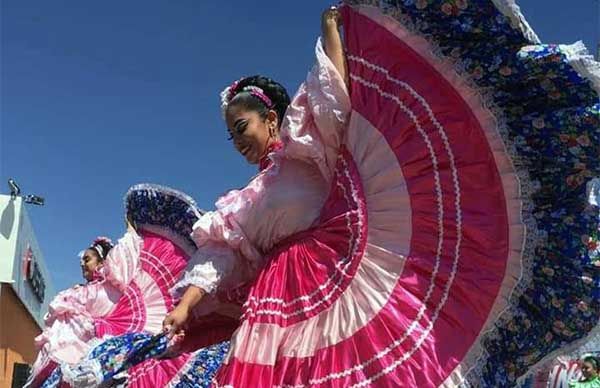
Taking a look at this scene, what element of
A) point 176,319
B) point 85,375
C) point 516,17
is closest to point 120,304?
point 85,375

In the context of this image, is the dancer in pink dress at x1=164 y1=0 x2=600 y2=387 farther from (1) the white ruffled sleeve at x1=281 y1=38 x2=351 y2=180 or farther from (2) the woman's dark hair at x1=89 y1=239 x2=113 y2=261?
(2) the woman's dark hair at x1=89 y1=239 x2=113 y2=261

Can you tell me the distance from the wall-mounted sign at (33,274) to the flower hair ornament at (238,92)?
13.6m

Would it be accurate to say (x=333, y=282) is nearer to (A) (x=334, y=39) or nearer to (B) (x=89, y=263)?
(A) (x=334, y=39)

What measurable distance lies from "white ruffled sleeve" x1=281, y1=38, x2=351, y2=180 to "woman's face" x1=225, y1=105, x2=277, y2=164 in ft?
0.86

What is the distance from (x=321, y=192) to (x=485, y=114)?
21.1 inches

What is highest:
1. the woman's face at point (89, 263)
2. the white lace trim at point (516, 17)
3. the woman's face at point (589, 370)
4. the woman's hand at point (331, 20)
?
the woman's face at point (89, 263)

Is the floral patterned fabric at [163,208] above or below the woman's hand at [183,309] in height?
above

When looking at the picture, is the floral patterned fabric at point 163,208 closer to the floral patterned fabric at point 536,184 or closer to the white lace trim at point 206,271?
the white lace trim at point 206,271

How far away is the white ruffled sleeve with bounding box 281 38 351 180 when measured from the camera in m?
2.02

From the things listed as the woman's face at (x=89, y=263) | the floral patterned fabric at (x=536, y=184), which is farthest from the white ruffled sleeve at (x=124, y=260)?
the floral patterned fabric at (x=536, y=184)

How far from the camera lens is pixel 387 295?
185cm

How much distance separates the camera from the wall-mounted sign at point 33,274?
15220 millimetres

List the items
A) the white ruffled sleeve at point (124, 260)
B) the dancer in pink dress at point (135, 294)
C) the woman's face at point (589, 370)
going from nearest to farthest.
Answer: the dancer in pink dress at point (135, 294)
the white ruffled sleeve at point (124, 260)
the woman's face at point (589, 370)

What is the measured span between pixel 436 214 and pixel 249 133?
735mm
